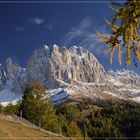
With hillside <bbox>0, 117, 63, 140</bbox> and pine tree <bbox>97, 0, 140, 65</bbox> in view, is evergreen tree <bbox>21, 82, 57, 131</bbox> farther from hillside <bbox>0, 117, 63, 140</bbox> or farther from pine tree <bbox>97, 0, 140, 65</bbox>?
pine tree <bbox>97, 0, 140, 65</bbox>

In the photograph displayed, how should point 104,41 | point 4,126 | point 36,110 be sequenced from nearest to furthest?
point 104,41, point 4,126, point 36,110

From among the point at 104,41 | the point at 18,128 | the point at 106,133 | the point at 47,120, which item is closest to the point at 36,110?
the point at 47,120

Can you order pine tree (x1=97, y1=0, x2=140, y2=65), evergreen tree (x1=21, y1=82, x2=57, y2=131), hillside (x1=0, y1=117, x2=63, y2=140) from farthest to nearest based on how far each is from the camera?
evergreen tree (x1=21, y1=82, x2=57, y2=131) → hillside (x1=0, y1=117, x2=63, y2=140) → pine tree (x1=97, y1=0, x2=140, y2=65)

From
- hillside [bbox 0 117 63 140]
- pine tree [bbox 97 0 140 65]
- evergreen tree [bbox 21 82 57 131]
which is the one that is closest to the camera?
pine tree [bbox 97 0 140 65]

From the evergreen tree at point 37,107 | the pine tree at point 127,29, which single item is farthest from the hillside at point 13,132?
the pine tree at point 127,29

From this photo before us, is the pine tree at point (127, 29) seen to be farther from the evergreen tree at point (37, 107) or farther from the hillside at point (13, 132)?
the evergreen tree at point (37, 107)

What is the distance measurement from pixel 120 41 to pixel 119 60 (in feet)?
1.13

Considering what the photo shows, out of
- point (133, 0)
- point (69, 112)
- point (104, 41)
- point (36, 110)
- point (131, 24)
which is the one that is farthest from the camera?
point (69, 112)

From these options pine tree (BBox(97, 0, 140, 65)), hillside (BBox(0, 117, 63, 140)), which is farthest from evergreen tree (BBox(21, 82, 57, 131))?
pine tree (BBox(97, 0, 140, 65))

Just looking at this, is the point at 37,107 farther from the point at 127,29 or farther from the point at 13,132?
the point at 127,29

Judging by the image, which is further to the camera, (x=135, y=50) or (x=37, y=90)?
(x=37, y=90)

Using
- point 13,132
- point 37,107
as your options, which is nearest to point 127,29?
point 13,132

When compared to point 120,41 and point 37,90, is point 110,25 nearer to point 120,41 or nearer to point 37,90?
point 120,41

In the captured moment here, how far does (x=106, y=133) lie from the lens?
577 ft
